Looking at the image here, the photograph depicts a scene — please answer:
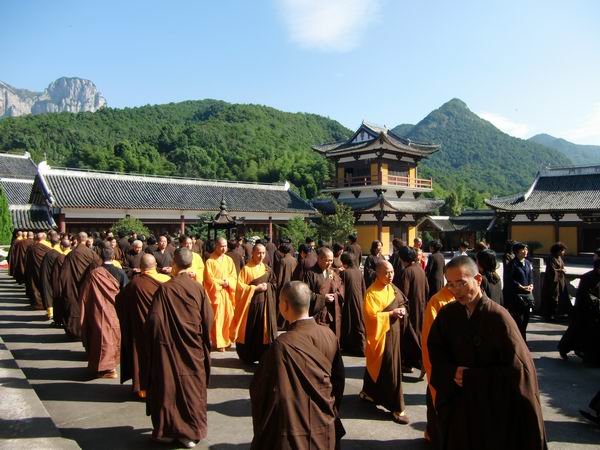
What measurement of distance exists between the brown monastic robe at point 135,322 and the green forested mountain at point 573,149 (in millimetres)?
162868

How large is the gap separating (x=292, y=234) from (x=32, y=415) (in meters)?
20.9

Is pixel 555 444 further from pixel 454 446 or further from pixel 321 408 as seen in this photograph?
pixel 321 408

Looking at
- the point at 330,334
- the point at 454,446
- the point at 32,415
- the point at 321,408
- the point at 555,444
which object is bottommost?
the point at 555,444

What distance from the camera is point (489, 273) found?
18.9ft

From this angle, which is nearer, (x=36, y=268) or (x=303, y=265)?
(x=303, y=265)

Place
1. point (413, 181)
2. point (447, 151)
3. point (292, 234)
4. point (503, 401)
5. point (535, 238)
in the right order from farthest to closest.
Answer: point (447, 151), point (413, 181), point (535, 238), point (292, 234), point (503, 401)

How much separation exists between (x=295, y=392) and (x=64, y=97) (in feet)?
708

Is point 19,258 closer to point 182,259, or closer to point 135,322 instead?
point 135,322

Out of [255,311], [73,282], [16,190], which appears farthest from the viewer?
[16,190]

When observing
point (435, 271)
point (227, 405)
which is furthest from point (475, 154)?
point (227, 405)

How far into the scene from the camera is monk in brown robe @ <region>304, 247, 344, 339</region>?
5.91m

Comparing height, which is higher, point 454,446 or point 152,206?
point 152,206

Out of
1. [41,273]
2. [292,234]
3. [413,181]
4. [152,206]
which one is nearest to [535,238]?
[413,181]

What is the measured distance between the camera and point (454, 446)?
2.87 meters
